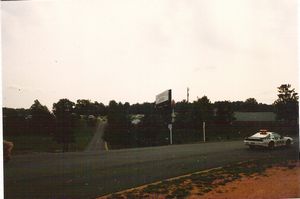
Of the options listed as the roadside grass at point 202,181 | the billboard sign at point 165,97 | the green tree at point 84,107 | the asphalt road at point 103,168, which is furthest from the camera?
the billboard sign at point 165,97

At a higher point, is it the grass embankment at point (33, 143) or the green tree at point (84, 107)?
the green tree at point (84, 107)

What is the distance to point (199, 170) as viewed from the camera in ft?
36.2

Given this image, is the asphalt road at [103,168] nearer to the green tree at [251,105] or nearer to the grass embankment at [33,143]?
the grass embankment at [33,143]

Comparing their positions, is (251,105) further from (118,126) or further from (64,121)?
(118,126)

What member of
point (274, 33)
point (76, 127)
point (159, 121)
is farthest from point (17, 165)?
point (159, 121)

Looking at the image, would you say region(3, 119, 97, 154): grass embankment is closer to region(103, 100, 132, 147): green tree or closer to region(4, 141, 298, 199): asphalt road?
region(4, 141, 298, 199): asphalt road

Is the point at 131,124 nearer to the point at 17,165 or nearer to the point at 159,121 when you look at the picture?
the point at 159,121

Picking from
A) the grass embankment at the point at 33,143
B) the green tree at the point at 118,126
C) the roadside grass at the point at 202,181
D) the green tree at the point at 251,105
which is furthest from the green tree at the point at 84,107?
the green tree at the point at 251,105

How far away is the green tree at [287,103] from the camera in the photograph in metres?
10.7

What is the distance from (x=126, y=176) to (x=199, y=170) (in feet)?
7.80

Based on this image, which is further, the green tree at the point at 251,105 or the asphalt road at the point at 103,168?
the green tree at the point at 251,105

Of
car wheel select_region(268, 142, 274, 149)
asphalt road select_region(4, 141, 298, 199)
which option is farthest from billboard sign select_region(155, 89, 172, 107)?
car wheel select_region(268, 142, 274, 149)

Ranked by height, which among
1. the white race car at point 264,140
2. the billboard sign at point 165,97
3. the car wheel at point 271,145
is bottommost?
the car wheel at point 271,145

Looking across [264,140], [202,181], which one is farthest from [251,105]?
[202,181]
